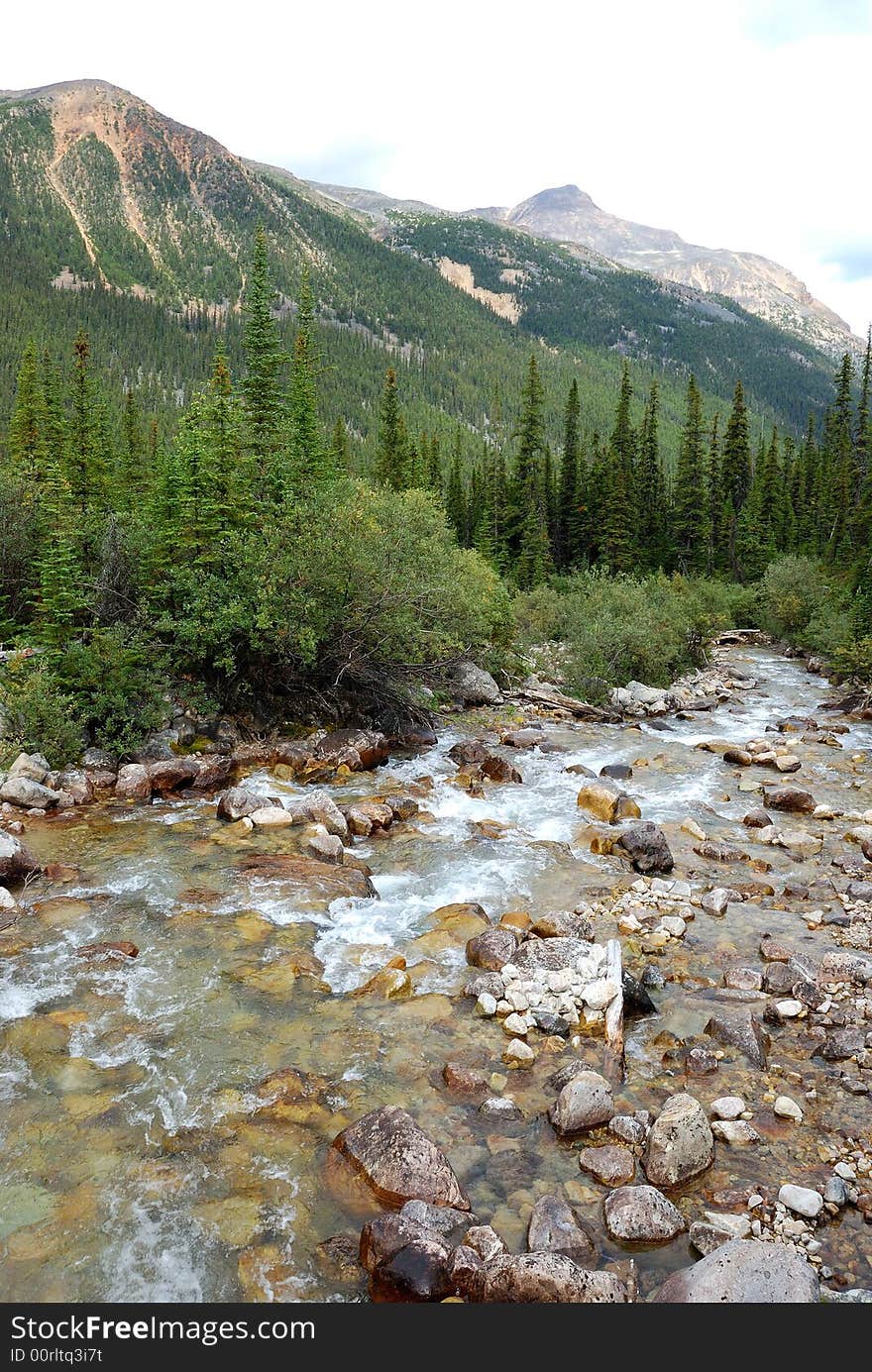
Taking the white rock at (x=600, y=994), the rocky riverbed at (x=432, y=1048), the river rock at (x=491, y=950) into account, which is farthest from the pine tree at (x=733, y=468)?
the white rock at (x=600, y=994)

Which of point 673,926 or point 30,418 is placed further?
point 30,418

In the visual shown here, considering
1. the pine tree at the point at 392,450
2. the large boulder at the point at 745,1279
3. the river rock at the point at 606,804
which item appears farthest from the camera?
the pine tree at the point at 392,450

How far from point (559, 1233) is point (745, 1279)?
64.0 inches

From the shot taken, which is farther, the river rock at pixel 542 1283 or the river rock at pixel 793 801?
the river rock at pixel 793 801

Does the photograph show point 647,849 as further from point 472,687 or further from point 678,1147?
point 472,687

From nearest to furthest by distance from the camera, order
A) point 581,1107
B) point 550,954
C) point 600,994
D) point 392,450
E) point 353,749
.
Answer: point 581,1107, point 600,994, point 550,954, point 353,749, point 392,450

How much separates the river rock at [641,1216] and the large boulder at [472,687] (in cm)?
2181

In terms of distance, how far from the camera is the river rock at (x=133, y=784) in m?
18.0

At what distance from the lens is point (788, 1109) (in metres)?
7.98

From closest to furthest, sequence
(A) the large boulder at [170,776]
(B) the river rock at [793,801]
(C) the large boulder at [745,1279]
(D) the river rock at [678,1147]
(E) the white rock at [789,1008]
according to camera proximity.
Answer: (C) the large boulder at [745,1279]
(D) the river rock at [678,1147]
(E) the white rock at [789,1008]
(B) the river rock at [793,801]
(A) the large boulder at [170,776]

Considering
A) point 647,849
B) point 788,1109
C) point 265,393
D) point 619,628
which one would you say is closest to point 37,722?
point 647,849

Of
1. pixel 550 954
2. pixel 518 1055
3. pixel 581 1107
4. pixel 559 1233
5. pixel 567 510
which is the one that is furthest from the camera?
pixel 567 510

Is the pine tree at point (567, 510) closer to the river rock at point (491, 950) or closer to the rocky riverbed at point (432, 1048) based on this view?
the rocky riverbed at point (432, 1048)

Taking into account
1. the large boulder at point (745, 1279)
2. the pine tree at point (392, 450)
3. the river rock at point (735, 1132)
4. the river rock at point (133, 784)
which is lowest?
the river rock at point (133, 784)
